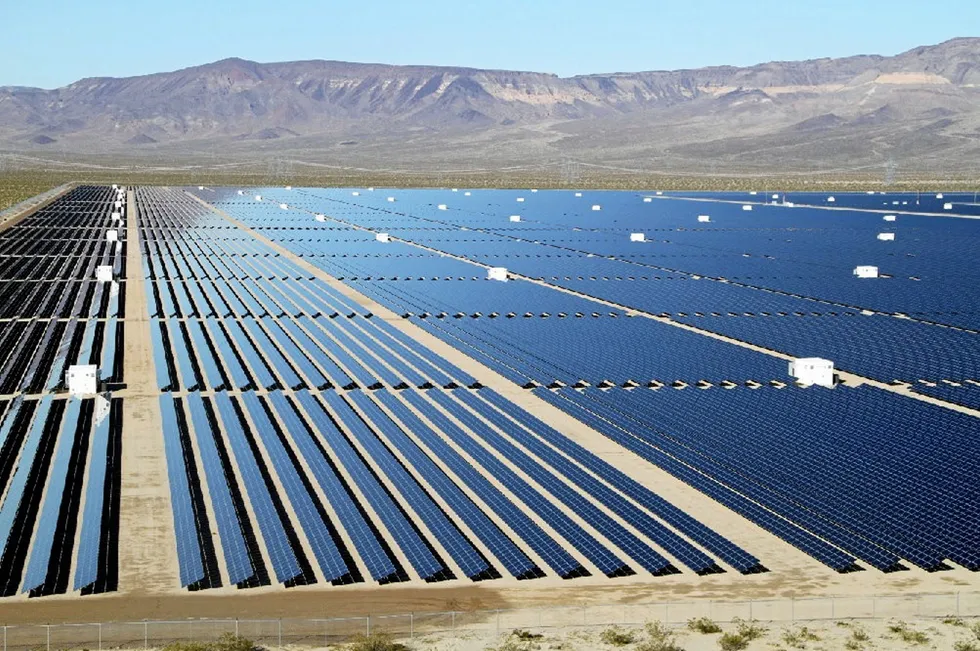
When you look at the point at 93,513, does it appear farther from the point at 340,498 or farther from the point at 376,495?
the point at 376,495

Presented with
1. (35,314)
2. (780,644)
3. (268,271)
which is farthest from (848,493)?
(268,271)

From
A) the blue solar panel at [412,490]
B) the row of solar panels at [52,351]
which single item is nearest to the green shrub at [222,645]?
the blue solar panel at [412,490]

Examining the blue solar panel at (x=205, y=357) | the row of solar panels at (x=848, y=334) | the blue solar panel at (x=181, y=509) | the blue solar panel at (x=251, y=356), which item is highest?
the blue solar panel at (x=181, y=509)

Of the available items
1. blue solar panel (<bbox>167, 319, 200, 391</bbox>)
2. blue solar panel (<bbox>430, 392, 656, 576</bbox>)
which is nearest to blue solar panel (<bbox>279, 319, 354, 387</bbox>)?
blue solar panel (<bbox>167, 319, 200, 391</bbox>)

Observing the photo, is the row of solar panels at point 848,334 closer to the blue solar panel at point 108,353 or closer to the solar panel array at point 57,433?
the blue solar panel at point 108,353

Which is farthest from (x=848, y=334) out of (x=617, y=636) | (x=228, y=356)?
(x=617, y=636)

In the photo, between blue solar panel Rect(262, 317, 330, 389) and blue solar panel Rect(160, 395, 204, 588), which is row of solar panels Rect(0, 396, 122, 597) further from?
blue solar panel Rect(262, 317, 330, 389)
